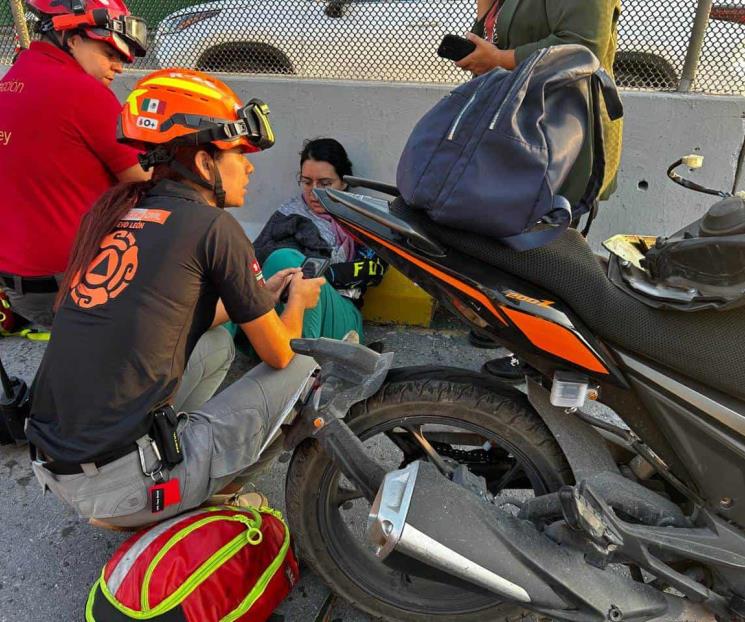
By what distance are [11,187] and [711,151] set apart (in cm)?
350

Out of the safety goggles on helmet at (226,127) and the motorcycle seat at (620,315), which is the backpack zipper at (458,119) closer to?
the motorcycle seat at (620,315)

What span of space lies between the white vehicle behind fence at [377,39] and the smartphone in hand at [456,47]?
988mm

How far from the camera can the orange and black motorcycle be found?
1.44 meters

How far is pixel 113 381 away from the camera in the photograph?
5.79ft

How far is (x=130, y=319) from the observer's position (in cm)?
174

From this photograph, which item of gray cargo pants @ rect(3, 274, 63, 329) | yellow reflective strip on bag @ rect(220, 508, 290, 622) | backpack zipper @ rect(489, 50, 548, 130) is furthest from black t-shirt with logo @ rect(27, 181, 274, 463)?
gray cargo pants @ rect(3, 274, 63, 329)

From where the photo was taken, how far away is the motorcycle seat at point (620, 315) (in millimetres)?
1410

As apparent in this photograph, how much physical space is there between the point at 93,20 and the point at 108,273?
137 cm

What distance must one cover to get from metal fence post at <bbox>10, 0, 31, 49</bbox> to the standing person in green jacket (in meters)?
3.11

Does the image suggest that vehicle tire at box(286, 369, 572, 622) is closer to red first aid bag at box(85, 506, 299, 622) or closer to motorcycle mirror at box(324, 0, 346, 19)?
red first aid bag at box(85, 506, 299, 622)

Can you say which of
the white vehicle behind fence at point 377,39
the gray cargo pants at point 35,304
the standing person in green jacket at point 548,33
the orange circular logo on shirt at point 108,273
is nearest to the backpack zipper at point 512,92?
the standing person in green jacket at point 548,33

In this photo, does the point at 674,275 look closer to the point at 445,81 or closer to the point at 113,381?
the point at 113,381

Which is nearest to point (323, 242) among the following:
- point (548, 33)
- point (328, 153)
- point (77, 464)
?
point (328, 153)

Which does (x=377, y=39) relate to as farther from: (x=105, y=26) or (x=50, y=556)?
(x=50, y=556)
